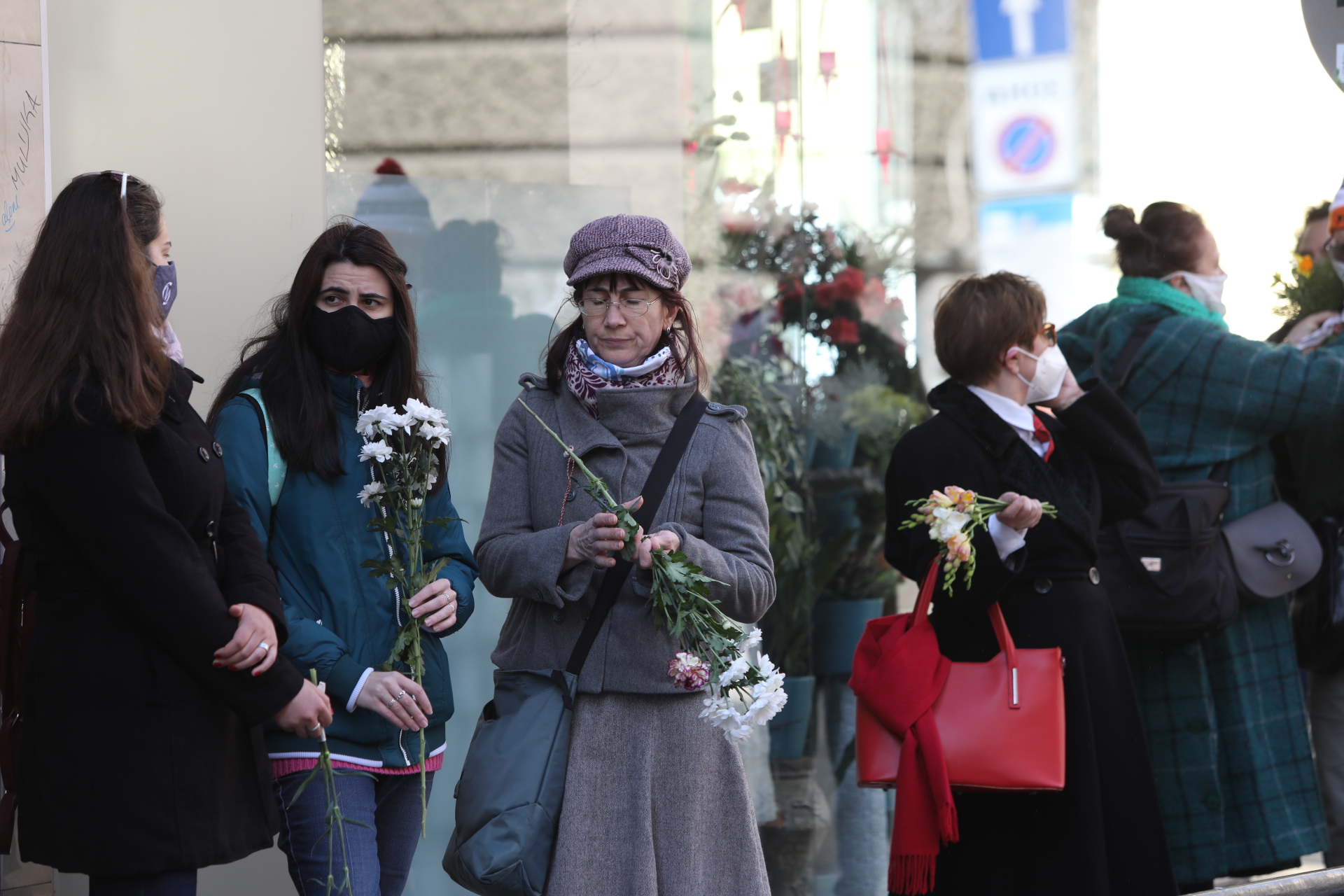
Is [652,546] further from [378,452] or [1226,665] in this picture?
[1226,665]

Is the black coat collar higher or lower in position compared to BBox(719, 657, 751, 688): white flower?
higher

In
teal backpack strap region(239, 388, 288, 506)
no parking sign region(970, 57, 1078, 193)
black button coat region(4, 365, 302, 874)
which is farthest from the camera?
no parking sign region(970, 57, 1078, 193)

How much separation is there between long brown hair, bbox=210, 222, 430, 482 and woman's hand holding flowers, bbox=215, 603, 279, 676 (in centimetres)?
40

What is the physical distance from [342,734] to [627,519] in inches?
29.7

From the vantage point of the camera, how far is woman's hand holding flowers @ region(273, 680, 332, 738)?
270cm

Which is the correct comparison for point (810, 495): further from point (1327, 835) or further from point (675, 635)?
point (675, 635)

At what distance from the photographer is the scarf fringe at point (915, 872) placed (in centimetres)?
344

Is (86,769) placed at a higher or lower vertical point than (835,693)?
higher

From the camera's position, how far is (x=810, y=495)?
17.7ft

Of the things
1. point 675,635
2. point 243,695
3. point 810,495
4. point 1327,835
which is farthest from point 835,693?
point 243,695

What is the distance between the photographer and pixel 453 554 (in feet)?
10.2

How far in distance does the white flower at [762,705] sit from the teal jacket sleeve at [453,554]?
71 centimetres

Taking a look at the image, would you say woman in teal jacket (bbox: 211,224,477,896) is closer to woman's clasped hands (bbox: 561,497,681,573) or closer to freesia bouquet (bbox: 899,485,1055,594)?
woman's clasped hands (bbox: 561,497,681,573)

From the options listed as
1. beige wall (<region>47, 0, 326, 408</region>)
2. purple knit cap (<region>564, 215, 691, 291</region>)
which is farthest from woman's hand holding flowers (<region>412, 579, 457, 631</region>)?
beige wall (<region>47, 0, 326, 408</region>)
